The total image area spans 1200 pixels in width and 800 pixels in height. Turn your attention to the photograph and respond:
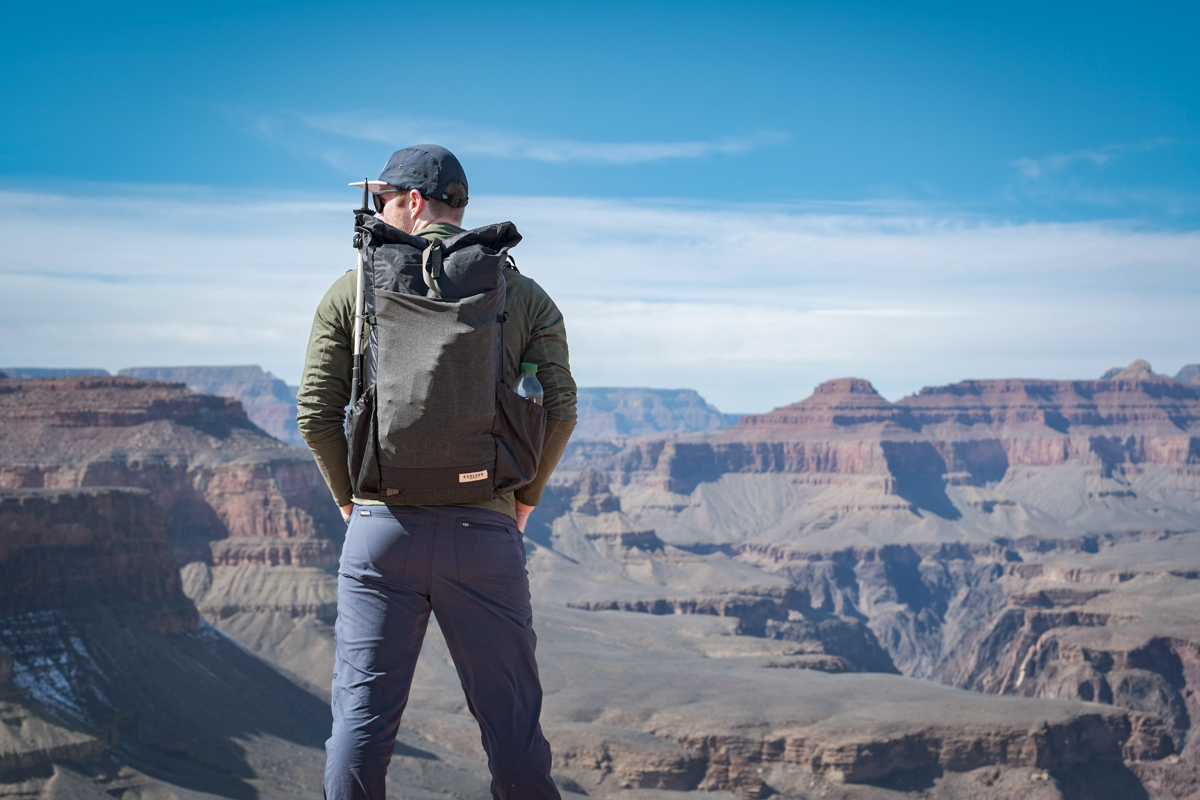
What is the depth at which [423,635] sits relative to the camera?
5488 millimetres

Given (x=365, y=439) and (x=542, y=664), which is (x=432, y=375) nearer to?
A: (x=365, y=439)

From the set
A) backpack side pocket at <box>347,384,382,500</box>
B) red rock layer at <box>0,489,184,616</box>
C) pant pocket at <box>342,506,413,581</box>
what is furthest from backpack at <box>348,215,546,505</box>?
red rock layer at <box>0,489,184,616</box>

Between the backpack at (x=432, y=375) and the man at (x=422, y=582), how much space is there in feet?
0.45

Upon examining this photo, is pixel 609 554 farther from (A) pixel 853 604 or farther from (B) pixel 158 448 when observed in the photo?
(B) pixel 158 448

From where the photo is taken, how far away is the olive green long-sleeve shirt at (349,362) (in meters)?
5.75

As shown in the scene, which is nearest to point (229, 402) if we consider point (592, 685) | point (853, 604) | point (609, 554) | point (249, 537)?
point (249, 537)

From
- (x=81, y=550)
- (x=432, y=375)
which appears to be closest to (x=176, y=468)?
(x=81, y=550)

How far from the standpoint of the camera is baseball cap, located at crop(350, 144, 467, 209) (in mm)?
5918

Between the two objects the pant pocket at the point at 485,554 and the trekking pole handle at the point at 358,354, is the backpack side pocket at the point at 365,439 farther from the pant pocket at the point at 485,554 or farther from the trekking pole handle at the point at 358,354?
the pant pocket at the point at 485,554

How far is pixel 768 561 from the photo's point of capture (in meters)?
190

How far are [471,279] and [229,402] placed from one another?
98.8m

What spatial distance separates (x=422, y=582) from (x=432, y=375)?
38.3 inches

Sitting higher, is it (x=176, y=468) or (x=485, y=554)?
(x=485, y=554)

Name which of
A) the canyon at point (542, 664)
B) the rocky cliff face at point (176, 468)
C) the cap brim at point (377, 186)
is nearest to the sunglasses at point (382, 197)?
the cap brim at point (377, 186)
